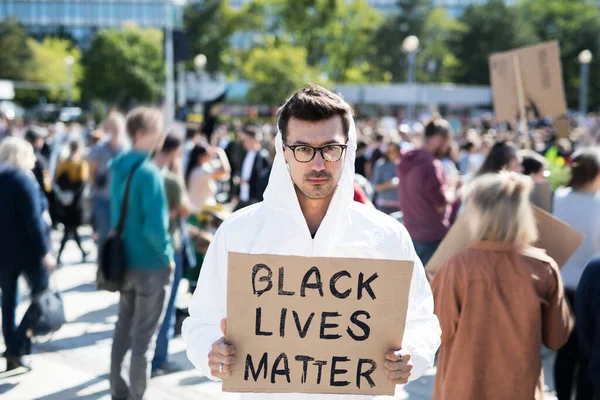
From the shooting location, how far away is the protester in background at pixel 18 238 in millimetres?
6371

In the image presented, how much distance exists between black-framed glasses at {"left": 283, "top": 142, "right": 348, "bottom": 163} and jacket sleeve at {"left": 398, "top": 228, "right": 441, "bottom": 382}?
0.39 metres

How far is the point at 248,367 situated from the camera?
2490mm

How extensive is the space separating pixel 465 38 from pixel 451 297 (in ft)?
212

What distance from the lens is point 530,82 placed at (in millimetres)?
8039

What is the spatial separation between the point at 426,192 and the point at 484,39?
6156 centimetres

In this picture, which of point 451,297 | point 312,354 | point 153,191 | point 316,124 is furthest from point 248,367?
point 153,191

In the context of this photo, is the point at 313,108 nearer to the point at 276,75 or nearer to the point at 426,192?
the point at 426,192

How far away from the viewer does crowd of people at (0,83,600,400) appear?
267cm

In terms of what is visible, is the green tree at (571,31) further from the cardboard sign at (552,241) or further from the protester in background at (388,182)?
the cardboard sign at (552,241)

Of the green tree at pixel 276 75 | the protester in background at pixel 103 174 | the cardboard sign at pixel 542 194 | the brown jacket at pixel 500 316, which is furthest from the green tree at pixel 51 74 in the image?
the brown jacket at pixel 500 316

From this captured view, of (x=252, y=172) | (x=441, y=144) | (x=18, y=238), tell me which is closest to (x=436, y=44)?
(x=252, y=172)

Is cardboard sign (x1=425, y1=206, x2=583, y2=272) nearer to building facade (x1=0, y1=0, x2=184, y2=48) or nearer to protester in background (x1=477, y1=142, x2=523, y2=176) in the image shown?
protester in background (x1=477, y1=142, x2=523, y2=176)

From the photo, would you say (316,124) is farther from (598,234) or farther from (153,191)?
(598,234)

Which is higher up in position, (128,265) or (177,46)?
(177,46)
